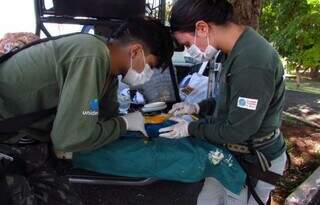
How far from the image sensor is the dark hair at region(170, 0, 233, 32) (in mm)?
2160

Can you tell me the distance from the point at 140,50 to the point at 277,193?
2431 mm

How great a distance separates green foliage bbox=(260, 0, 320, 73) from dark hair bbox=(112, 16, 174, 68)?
315cm

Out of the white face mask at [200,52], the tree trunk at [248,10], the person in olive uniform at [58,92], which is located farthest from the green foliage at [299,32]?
the person in olive uniform at [58,92]

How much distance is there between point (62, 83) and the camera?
1871 millimetres

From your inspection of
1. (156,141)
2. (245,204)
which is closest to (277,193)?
(245,204)

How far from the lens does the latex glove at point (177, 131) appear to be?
2453 millimetres

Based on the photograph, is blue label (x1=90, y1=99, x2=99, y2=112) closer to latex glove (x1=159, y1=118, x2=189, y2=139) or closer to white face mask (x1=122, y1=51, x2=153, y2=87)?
white face mask (x1=122, y1=51, x2=153, y2=87)

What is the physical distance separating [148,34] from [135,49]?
0.11 m

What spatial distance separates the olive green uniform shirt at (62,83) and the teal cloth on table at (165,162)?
0.46m

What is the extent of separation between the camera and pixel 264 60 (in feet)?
6.77

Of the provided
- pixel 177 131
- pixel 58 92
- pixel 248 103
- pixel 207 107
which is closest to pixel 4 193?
pixel 58 92

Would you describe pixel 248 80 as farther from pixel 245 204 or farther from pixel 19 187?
pixel 19 187

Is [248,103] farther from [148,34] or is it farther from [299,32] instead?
[299,32]

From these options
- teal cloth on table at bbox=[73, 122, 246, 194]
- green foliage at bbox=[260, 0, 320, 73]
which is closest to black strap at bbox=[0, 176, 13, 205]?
teal cloth on table at bbox=[73, 122, 246, 194]
